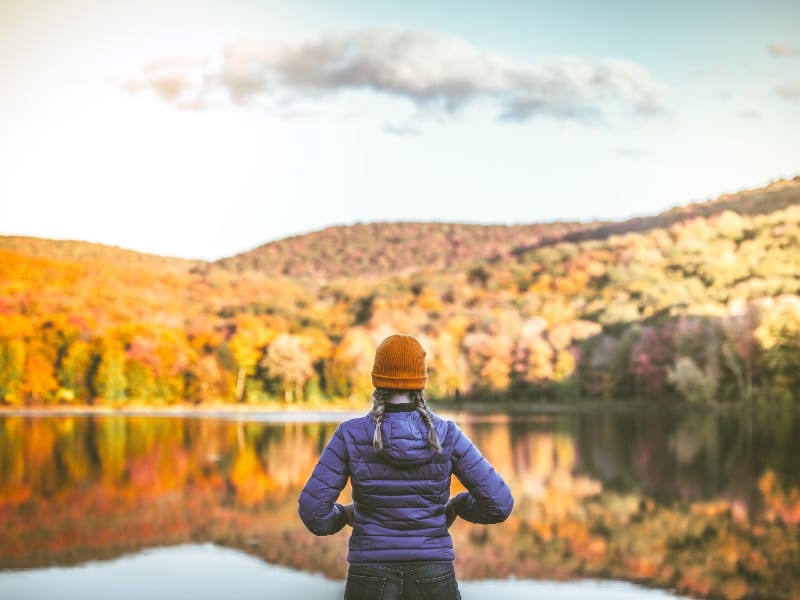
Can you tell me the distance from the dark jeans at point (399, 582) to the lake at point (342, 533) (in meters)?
8.01

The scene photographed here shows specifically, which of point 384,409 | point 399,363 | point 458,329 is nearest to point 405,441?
point 384,409

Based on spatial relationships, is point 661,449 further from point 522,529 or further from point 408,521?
point 408,521

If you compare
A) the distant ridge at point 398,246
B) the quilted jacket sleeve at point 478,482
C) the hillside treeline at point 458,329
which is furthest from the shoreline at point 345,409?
the quilted jacket sleeve at point 478,482

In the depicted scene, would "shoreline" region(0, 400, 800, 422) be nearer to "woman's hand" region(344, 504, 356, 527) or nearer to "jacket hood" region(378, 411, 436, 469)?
"woman's hand" region(344, 504, 356, 527)

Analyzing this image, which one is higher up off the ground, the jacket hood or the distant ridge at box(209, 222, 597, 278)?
the distant ridge at box(209, 222, 597, 278)

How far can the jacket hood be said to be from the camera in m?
3.46

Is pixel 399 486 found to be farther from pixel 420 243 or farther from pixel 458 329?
pixel 420 243

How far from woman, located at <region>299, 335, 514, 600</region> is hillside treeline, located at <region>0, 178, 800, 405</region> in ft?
161

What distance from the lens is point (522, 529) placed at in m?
15.7

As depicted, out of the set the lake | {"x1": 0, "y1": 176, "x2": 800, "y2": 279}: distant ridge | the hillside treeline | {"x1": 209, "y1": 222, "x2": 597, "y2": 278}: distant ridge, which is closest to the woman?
the lake

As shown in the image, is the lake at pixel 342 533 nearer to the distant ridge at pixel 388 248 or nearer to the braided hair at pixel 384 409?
the braided hair at pixel 384 409

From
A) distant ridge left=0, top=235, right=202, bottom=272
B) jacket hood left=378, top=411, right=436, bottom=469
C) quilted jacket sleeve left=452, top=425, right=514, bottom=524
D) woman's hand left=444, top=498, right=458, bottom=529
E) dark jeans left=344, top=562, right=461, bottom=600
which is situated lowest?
dark jeans left=344, top=562, right=461, bottom=600

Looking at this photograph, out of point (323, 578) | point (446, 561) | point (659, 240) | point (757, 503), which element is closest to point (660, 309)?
point (659, 240)

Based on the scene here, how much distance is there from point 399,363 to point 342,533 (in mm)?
12506
